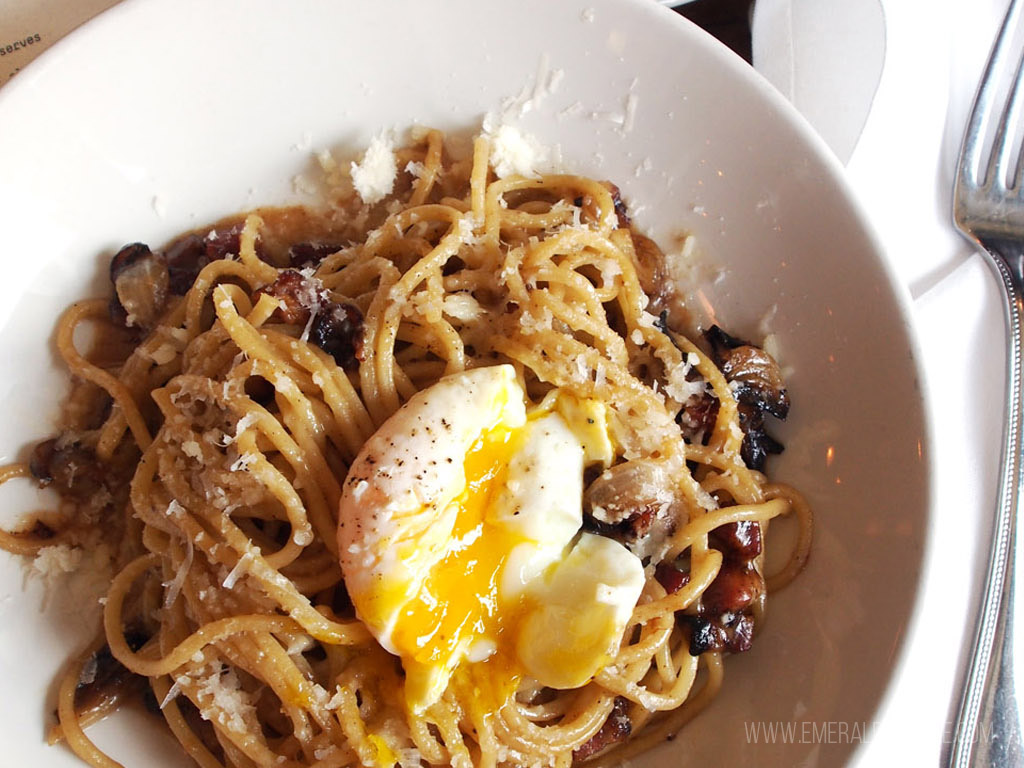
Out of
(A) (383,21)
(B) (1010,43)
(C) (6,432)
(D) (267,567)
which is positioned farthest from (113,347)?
(B) (1010,43)

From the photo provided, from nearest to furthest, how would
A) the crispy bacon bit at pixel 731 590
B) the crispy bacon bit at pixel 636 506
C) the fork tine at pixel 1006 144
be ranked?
the crispy bacon bit at pixel 636 506 → the crispy bacon bit at pixel 731 590 → the fork tine at pixel 1006 144

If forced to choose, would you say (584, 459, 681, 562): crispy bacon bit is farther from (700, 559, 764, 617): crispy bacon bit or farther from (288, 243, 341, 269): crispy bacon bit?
(288, 243, 341, 269): crispy bacon bit

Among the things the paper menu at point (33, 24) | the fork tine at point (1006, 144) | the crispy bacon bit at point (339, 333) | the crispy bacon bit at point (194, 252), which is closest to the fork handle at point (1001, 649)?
the fork tine at point (1006, 144)

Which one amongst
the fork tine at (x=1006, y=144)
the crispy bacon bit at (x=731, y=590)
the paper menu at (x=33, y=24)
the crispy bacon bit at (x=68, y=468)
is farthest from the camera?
the fork tine at (x=1006, y=144)

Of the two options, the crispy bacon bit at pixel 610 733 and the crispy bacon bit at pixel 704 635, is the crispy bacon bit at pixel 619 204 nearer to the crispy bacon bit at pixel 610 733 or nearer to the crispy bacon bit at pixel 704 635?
the crispy bacon bit at pixel 704 635

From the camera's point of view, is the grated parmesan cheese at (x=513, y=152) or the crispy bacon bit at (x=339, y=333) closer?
the crispy bacon bit at (x=339, y=333)

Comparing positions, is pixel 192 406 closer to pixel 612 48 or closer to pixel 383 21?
pixel 383 21

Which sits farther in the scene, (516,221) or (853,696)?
(516,221)

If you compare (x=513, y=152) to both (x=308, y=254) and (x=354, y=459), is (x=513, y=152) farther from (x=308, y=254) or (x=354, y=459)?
(x=354, y=459)
